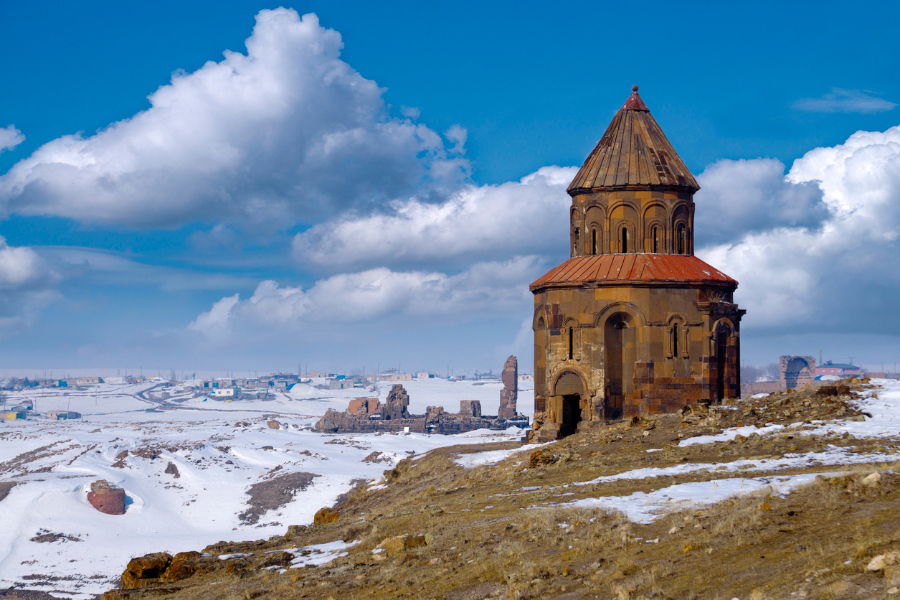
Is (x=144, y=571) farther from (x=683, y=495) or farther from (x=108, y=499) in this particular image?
(x=108, y=499)

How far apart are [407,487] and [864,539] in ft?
48.0

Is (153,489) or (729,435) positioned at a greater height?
(729,435)

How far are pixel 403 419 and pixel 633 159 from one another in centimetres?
7693

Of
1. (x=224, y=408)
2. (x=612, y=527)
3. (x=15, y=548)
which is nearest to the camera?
(x=612, y=527)

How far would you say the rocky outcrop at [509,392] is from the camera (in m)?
98.6

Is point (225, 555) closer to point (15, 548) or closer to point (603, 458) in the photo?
point (603, 458)

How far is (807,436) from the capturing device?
642 inches

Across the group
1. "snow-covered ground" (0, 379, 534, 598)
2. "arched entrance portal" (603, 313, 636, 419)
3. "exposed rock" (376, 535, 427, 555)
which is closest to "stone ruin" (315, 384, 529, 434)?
"snow-covered ground" (0, 379, 534, 598)

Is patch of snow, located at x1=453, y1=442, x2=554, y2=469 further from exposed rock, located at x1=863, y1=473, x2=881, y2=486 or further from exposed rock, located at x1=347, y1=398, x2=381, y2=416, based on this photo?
exposed rock, located at x1=347, y1=398, x2=381, y2=416

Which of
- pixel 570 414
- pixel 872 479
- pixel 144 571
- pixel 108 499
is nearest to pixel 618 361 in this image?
pixel 570 414

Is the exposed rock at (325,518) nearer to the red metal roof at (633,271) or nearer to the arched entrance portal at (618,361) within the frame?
the arched entrance portal at (618,361)

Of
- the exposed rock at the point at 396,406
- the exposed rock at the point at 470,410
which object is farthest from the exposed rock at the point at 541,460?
the exposed rock at the point at 396,406

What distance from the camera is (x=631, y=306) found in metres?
24.5

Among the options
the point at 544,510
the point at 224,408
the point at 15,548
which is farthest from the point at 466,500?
the point at 224,408
